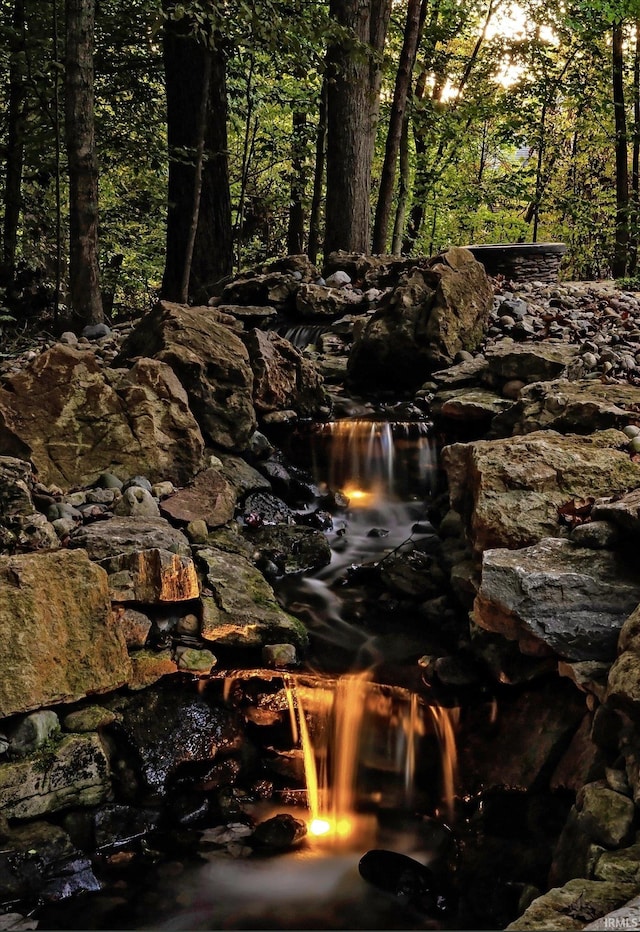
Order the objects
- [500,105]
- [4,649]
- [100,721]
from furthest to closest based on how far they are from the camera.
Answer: [500,105]
[100,721]
[4,649]

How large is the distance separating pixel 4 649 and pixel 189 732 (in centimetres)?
99

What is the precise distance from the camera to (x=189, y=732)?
3469mm

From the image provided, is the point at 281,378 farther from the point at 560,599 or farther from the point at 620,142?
the point at 620,142

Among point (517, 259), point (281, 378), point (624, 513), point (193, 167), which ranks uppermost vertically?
point (193, 167)

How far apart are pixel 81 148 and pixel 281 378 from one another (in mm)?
2919

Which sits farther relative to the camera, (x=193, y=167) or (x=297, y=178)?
(x=297, y=178)

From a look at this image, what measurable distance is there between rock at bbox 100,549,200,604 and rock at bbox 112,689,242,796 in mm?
479

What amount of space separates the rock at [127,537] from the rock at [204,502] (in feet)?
0.97

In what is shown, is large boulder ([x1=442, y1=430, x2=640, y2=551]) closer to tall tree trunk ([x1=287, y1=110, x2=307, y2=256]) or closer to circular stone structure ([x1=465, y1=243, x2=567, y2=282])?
circular stone structure ([x1=465, y1=243, x2=567, y2=282])

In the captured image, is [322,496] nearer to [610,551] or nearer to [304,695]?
[304,695]

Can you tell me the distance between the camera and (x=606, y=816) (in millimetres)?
2244

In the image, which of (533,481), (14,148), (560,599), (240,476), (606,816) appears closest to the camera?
(606,816)

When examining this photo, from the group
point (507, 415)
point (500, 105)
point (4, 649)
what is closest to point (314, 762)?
point (4, 649)

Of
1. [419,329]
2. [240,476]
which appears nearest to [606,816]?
[240,476]
